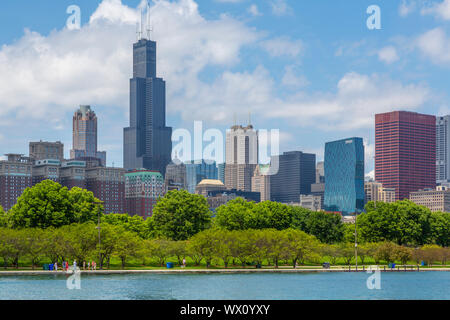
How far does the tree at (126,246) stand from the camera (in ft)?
298

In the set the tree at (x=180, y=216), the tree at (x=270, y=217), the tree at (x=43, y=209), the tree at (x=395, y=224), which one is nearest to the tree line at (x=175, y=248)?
the tree at (x=43, y=209)

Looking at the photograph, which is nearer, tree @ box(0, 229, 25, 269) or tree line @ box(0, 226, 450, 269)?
tree @ box(0, 229, 25, 269)

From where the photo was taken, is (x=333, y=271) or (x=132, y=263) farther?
(x=132, y=263)

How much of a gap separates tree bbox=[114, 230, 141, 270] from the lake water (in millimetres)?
9559

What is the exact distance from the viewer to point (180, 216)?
116688mm

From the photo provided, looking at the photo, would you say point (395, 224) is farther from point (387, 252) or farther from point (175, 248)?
point (175, 248)

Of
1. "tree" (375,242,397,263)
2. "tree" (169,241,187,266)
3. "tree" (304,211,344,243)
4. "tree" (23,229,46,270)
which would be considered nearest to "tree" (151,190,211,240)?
"tree" (169,241,187,266)

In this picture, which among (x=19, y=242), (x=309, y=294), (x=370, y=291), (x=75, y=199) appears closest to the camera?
(x=309, y=294)

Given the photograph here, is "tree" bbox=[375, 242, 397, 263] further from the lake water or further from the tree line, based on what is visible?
the lake water

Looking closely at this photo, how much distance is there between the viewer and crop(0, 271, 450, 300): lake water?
57656 millimetres
